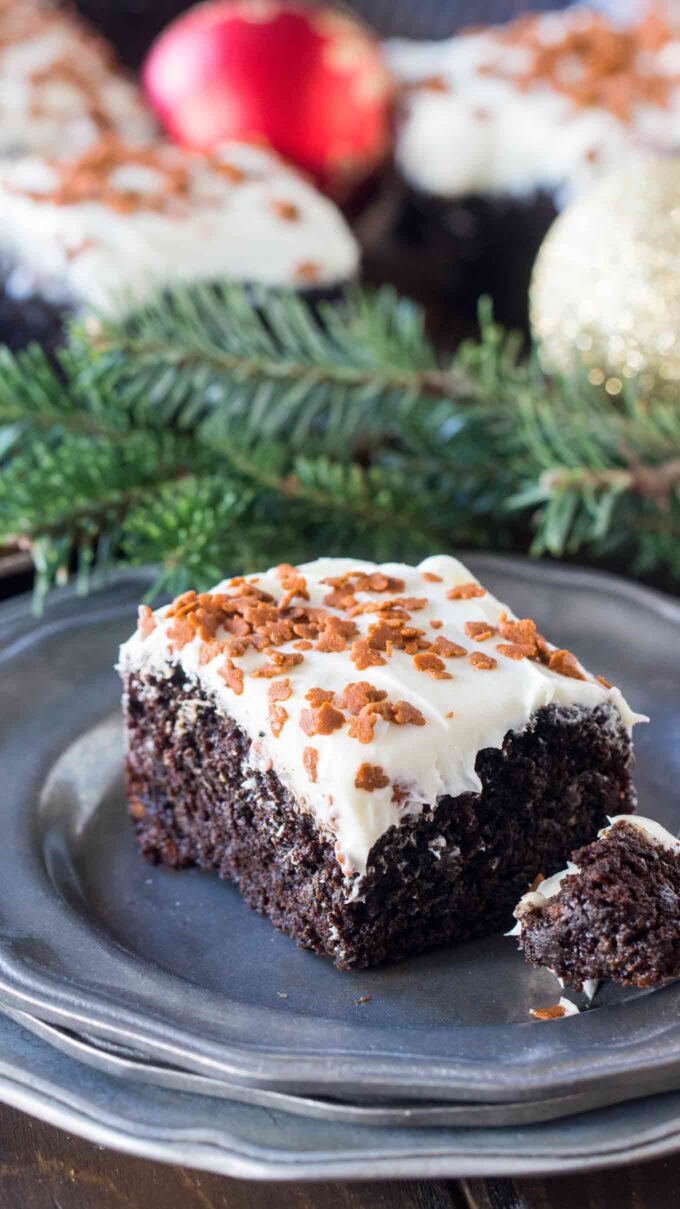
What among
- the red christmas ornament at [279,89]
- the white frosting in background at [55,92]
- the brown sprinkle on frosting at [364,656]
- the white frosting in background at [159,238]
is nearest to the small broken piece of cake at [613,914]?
the brown sprinkle on frosting at [364,656]

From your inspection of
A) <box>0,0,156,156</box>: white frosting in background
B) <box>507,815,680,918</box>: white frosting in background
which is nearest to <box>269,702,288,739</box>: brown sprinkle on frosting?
<box>507,815,680,918</box>: white frosting in background

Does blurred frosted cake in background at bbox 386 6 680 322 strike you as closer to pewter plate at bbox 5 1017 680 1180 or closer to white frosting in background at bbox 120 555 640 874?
white frosting in background at bbox 120 555 640 874

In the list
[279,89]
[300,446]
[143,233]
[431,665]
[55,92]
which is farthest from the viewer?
[55,92]

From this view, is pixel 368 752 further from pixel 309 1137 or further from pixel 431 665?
pixel 309 1137

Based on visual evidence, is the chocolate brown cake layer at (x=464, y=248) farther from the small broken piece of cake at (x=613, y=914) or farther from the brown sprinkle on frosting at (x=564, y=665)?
the small broken piece of cake at (x=613, y=914)

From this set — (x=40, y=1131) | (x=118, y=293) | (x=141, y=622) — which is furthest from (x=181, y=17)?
(x=40, y=1131)

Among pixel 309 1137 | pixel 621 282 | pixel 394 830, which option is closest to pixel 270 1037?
pixel 309 1137

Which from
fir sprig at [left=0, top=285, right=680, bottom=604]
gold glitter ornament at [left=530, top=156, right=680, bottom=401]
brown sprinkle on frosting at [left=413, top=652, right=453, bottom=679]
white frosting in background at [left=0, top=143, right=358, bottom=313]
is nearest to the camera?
brown sprinkle on frosting at [left=413, top=652, right=453, bottom=679]
